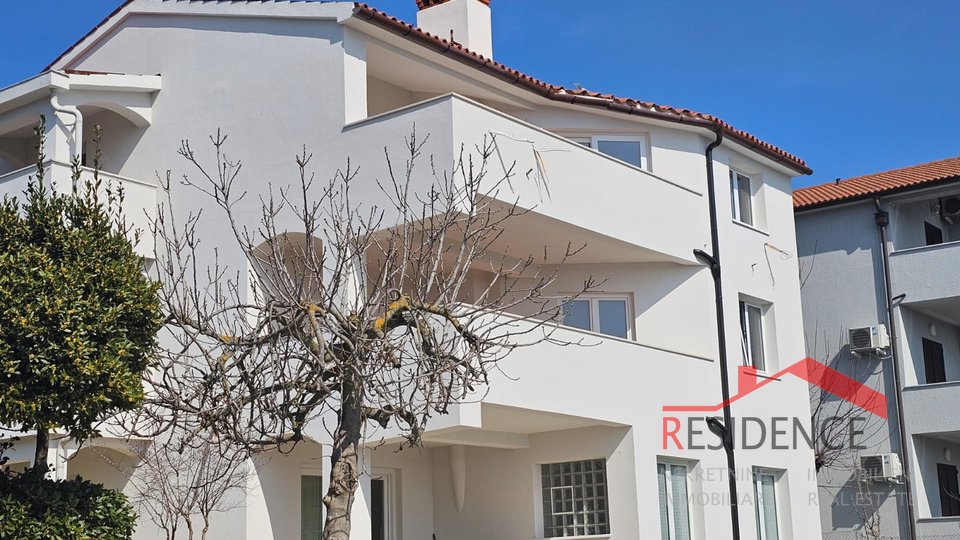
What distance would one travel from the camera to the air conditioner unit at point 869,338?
96.8ft

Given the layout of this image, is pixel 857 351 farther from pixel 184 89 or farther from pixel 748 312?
pixel 184 89

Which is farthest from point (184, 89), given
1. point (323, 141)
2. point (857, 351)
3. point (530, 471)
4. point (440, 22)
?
point (857, 351)

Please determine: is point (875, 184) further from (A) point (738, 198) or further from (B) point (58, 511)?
(B) point (58, 511)

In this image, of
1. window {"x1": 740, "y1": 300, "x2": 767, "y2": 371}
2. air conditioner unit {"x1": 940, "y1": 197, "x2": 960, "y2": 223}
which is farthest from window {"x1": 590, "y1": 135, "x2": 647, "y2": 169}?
air conditioner unit {"x1": 940, "y1": 197, "x2": 960, "y2": 223}

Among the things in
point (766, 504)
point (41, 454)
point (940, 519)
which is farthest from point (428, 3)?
point (940, 519)

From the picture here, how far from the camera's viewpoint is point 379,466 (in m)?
21.6

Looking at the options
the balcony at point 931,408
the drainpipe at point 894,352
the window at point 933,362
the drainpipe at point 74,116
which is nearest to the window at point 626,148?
the drainpipe at point 894,352

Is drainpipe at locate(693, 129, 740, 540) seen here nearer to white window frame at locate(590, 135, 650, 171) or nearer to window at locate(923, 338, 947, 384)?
white window frame at locate(590, 135, 650, 171)

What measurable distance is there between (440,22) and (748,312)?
8.58 meters

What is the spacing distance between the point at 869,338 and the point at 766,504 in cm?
672

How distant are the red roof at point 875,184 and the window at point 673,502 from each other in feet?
35.5

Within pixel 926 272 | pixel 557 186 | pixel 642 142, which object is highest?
pixel 642 142

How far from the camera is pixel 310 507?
832 inches

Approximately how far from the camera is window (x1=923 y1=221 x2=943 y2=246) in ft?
101
